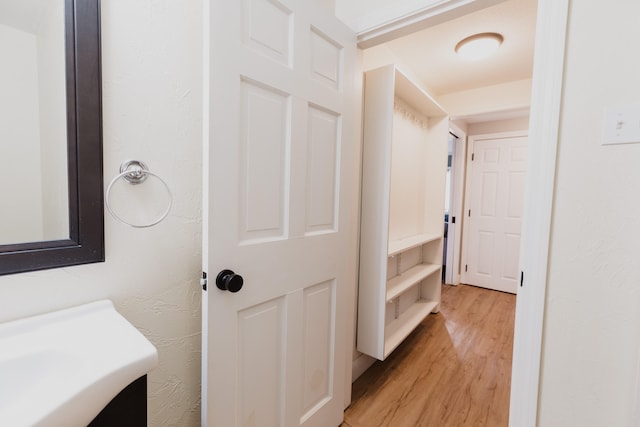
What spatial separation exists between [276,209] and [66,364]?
68 cm

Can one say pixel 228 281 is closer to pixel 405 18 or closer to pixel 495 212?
pixel 405 18

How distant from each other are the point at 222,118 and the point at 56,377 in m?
0.71

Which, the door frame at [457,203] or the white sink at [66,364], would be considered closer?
the white sink at [66,364]

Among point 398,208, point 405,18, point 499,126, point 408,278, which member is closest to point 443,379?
point 408,278

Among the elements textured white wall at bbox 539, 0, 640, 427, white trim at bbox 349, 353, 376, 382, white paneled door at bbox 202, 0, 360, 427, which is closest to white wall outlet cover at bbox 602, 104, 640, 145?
textured white wall at bbox 539, 0, 640, 427

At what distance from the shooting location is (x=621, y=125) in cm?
87

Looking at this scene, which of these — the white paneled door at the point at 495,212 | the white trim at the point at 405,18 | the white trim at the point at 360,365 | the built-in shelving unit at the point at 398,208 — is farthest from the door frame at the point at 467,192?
the white trim at the point at 405,18

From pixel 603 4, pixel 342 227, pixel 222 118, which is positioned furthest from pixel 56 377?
pixel 603 4

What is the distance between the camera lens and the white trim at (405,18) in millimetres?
1172

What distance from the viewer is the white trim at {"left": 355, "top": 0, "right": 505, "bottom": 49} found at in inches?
46.1

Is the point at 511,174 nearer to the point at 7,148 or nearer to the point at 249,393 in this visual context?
the point at 249,393

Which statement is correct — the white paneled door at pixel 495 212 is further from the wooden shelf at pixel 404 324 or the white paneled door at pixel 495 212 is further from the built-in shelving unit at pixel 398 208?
the wooden shelf at pixel 404 324

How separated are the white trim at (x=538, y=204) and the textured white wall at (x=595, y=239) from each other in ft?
0.10

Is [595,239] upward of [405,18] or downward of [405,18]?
downward
